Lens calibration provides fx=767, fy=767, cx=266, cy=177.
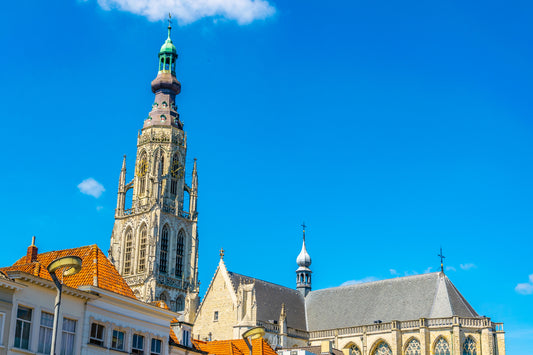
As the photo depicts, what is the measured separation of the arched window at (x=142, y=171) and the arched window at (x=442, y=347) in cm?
4139

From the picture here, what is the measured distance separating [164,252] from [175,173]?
30.8 feet

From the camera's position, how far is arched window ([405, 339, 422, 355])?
5455cm

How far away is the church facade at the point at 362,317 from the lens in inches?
2108

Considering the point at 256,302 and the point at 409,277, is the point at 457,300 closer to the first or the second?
the point at 409,277

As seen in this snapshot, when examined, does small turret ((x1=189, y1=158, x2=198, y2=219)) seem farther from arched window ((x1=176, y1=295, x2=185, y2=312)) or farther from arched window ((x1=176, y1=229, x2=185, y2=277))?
arched window ((x1=176, y1=295, x2=185, y2=312))

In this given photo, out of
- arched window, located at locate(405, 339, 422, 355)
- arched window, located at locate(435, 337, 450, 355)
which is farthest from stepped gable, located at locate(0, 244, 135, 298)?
arched window, located at locate(405, 339, 422, 355)

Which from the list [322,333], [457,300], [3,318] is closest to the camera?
[3,318]

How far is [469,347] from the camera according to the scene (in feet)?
174

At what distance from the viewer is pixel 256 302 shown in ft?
191

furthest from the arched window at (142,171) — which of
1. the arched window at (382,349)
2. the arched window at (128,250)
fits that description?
the arched window at (382,349)

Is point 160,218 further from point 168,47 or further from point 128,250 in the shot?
point 168,47

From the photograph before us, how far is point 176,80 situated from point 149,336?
65462 mm

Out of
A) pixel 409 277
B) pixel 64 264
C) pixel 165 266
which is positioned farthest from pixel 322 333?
pixel 64 264

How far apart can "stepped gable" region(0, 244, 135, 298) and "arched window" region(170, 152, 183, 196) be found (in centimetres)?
5646
